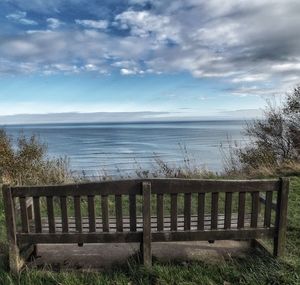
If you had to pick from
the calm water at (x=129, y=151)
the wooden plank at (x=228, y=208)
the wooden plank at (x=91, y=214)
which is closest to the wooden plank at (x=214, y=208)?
the wooden plank at (x=228, y=208)

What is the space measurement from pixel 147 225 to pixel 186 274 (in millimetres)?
670

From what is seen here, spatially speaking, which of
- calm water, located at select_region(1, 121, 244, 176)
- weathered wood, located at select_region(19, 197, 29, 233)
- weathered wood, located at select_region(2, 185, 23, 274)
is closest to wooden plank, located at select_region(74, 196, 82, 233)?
weathered wood, located at select_region(19, 197, 29, 233)

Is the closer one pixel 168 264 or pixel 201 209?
pixel 201 209

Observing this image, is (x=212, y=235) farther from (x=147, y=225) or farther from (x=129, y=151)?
(x=129, y=151)

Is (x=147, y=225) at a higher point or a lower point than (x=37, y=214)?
lower

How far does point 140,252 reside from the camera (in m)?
4.23

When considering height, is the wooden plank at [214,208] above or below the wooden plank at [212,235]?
above

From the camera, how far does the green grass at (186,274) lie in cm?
367

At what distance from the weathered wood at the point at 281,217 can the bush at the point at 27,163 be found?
8.51 meters

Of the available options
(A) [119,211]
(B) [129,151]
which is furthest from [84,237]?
(B) [129,151]

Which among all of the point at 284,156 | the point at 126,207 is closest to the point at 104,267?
the point at 126,207

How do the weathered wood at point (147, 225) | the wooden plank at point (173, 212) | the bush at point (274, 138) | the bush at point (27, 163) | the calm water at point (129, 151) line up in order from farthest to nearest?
the calm water at point (129, 151) → the bush at point (274, 138) → the bush at point (27, 163) → the wooden plank at point (173, 212) → the weathered wood at point (147, 225)

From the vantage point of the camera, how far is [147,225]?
13.0ft

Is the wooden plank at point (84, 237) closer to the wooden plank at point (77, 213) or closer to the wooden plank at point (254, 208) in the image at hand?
the wooden plank at point (77, 213)
